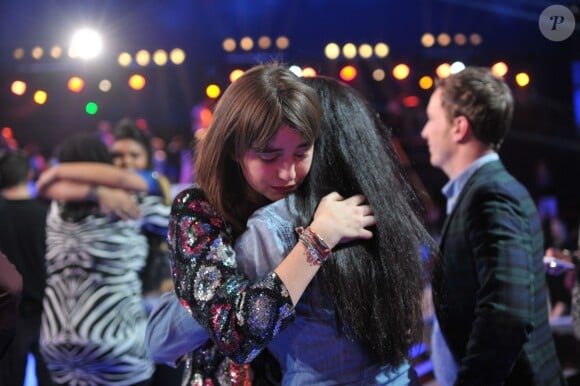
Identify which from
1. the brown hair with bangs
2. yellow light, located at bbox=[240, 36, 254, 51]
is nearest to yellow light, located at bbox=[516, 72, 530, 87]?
yellow light, located at bbox=[240, 36, 254, 51]

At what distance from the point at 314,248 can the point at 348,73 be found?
6.65 m

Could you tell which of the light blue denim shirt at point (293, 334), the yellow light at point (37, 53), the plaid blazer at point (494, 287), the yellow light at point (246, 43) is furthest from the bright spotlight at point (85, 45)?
the light blue denim shirt at point (293, 334)

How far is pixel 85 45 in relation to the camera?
7836 millimetres

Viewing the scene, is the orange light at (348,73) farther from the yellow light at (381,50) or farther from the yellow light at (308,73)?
the yellow light at (308,73)

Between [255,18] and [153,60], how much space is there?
1.48 m

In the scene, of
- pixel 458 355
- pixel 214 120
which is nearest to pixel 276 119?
pixel 214 120

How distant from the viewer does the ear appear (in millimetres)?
2303

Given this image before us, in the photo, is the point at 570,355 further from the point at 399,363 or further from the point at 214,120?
the point at 214,120

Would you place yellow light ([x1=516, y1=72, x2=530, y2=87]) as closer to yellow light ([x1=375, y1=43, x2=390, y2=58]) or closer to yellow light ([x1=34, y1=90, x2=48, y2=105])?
yellow light ([x1=375, y1=43, x2=390, y2=58])

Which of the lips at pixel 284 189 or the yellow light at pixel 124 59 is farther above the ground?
the yellow light at pixel 124 59

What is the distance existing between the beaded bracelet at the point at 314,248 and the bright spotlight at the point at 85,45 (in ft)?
23.8

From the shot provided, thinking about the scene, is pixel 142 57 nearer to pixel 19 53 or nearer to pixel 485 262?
pixel 19 53

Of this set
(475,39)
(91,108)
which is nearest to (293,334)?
(475,39)

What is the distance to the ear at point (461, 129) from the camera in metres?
2.30
